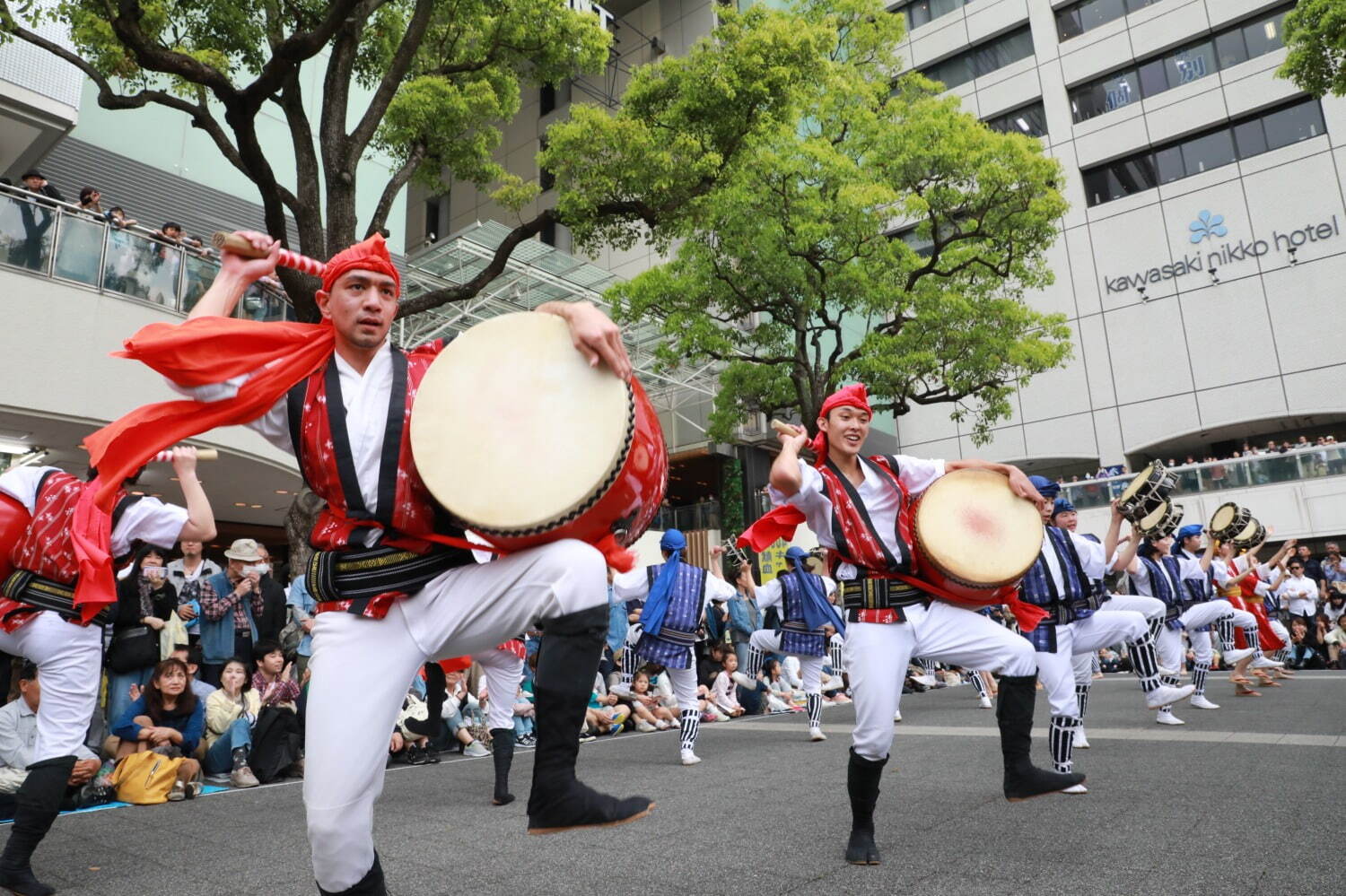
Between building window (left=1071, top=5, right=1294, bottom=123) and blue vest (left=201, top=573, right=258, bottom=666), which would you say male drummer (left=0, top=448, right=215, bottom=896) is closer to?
blue vest (left=201, top=573, right=258, bottom=666)

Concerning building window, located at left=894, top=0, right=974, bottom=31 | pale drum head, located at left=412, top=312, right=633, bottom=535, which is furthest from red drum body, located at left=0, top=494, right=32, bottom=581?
building window, located at left=894, top=0, right=974, bottom=31

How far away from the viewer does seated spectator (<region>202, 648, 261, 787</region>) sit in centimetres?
621

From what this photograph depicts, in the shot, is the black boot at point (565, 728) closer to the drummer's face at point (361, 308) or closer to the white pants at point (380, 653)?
the white pants at point (380, 653)

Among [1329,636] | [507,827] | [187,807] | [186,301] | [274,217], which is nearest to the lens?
[507,827]

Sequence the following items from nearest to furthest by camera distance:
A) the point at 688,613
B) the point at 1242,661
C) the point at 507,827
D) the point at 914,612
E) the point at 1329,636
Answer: the point at 914,612, the point at 507,827, the point at 688,613, the point at 1242,661, the point at 1329,636

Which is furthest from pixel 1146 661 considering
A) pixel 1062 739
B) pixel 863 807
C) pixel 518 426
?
pixel 518 426

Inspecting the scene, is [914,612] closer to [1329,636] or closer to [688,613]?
[688,613]

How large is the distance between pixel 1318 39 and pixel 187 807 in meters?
10.7

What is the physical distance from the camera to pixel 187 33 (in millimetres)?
9539

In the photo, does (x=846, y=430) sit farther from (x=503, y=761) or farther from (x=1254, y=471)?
(x=1254, y=471)

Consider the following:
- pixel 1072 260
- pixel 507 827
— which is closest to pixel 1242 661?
pixel 507 827

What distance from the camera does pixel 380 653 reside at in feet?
6.91

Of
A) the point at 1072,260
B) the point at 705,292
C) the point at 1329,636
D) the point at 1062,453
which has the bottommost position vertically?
the point at 1329,636

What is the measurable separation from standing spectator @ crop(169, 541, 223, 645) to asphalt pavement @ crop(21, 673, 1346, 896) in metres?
1.86
